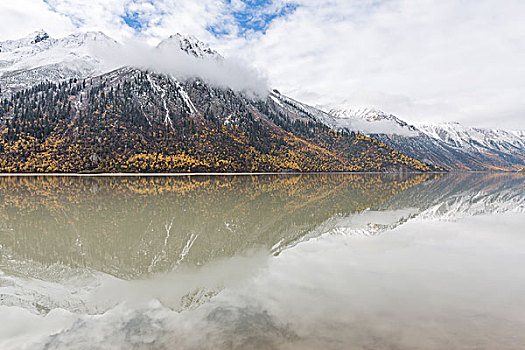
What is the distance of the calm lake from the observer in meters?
8.20

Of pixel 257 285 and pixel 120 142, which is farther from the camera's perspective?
A: pixel 120 142

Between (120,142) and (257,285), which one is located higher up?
(257,285)

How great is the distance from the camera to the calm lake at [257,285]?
8203mm

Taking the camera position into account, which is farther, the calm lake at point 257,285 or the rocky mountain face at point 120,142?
the rocky mountain face at point 120,142

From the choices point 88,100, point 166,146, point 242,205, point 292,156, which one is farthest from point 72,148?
point 242,205

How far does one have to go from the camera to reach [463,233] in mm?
22375

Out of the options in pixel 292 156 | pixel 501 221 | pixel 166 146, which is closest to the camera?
pixel 501 221

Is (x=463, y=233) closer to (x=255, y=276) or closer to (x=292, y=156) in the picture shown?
(x=255, y=276)

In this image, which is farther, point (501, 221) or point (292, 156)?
point (292, 156)

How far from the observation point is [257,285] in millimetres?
11906

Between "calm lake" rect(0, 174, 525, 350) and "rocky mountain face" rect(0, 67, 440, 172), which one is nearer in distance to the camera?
"calm lake" rect(0, 174, 525, 350)

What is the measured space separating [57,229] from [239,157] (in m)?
147

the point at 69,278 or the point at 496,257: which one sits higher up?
the point at 496,257

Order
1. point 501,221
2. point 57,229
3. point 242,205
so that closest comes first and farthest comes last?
point 57,229 → point 501,221 → point 242,205
